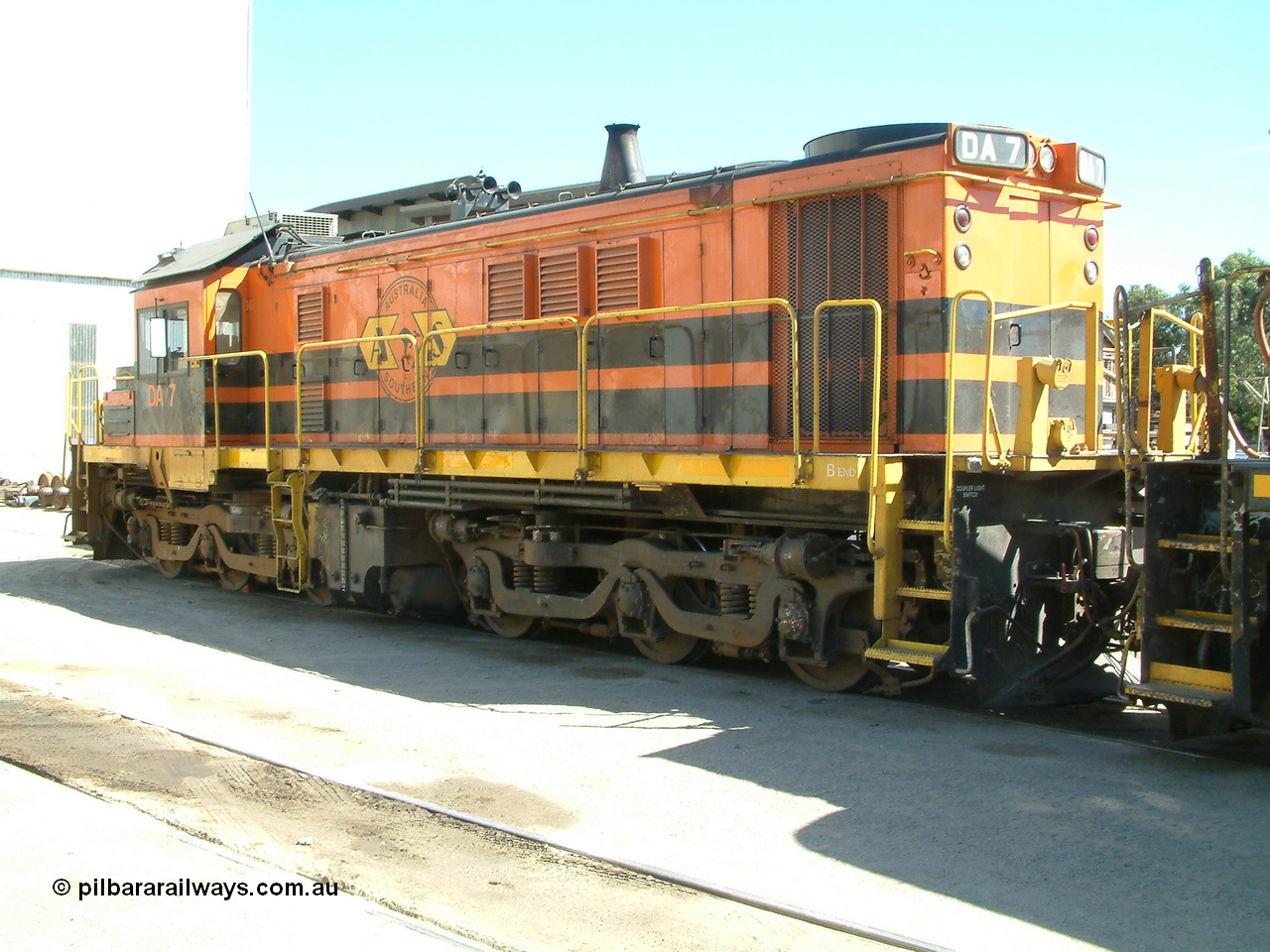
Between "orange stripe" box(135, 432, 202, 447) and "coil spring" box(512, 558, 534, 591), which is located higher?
"orange stripe" box(135, 432, 202, 447)

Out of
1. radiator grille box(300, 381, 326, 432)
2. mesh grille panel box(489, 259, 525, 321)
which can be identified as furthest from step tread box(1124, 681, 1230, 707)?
radiator grille box(300, 381, 326, 432)

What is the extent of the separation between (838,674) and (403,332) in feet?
18.5

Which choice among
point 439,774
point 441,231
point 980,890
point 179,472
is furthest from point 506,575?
point 980,890

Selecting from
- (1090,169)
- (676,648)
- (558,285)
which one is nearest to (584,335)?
(558,285)

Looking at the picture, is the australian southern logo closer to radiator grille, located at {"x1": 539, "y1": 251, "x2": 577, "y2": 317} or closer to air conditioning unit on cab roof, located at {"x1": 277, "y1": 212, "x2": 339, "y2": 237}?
radiator grille, located at {"x1": 539, "y1": 251, "x2": 577, "y2": 317}

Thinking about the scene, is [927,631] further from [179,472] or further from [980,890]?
[179,472]

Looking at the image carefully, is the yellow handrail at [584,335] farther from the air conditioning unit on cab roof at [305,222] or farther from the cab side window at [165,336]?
the cab side window at [165,336]

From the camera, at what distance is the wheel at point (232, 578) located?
13081mm

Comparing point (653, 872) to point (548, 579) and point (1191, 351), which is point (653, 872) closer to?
point (548, 579)

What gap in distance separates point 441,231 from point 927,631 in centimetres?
597

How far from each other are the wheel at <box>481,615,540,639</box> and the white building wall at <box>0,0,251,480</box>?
24.7 m

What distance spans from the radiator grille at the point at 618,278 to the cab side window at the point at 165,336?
20.0ft

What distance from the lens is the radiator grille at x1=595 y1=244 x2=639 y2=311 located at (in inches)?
352

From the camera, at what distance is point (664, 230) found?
28.8ft
